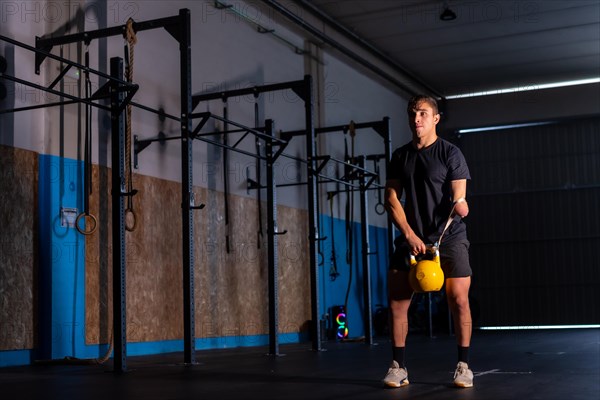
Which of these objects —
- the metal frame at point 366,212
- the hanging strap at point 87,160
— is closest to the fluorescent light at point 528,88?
the metal frame at point 366,212

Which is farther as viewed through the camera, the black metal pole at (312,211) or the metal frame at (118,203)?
the black metal pole at (312,211)

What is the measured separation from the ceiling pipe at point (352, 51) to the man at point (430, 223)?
19.5 feet

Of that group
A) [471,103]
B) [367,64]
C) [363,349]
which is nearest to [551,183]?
[471,103]

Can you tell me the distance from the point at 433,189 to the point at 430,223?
0.54ft

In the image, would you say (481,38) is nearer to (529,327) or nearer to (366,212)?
(366,212)

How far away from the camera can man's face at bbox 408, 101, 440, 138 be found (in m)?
3.88

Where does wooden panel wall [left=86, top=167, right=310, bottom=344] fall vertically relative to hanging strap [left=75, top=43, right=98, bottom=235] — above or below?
below

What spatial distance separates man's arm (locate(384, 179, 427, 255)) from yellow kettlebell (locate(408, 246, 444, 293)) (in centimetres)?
8

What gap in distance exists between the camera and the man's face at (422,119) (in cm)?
388

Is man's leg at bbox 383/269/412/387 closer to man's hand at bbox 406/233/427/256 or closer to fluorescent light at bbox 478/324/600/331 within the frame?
man's hand at bbox 406/233/427/256

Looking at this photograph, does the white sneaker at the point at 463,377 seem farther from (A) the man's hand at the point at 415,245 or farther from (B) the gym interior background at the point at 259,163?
(B) the gym interior background at the point at 259,163

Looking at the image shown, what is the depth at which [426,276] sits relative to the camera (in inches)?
143

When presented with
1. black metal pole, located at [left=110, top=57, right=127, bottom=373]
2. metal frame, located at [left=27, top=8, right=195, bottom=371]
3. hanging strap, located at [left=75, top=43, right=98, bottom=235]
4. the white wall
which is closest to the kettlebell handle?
black metal pole, located at [left=110, top=57, right=127, bottom=373]

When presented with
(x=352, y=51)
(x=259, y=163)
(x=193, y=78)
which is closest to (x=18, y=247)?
(x=193, y=78)
